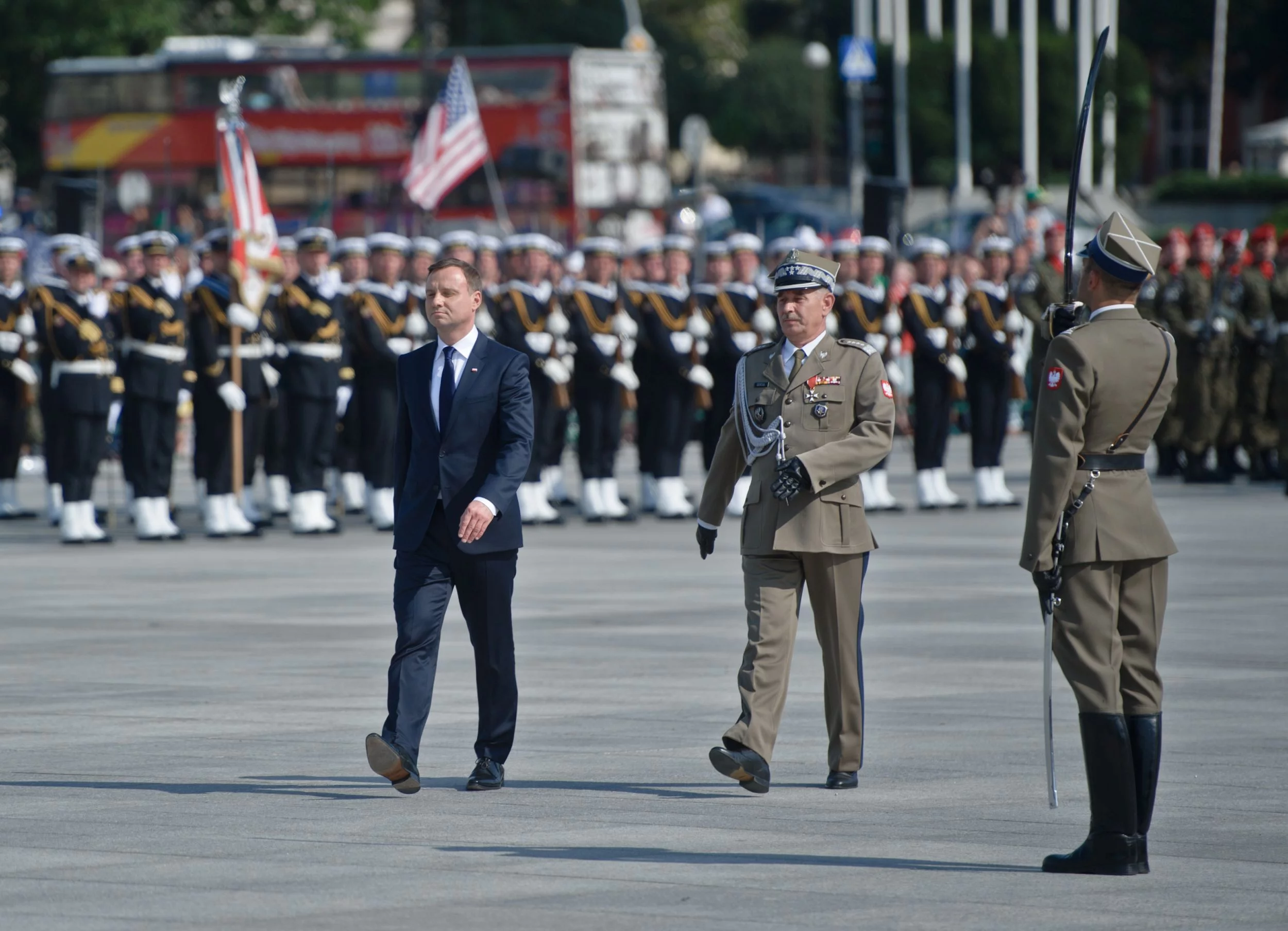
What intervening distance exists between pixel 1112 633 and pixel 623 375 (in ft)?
42.1

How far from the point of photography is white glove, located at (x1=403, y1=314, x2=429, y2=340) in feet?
61.8

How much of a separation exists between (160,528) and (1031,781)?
10754mm

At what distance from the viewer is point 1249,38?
203 feet

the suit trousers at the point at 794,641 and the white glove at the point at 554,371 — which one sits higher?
the suit trousers at the point at 794,641

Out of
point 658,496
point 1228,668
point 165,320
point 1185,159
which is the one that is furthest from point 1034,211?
point 1185,159

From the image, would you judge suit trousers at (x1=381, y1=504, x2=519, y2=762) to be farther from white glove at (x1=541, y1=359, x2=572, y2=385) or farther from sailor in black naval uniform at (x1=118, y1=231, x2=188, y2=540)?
white glove at (x1=541, y1=359, x2=572, y2=385)

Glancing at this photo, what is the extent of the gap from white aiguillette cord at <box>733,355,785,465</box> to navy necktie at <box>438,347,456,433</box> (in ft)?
3.13

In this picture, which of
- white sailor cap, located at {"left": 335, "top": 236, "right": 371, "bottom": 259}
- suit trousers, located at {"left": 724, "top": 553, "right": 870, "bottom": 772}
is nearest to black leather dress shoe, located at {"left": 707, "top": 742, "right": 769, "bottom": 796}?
suit trousers, located at {"left": 724, "top": 553, "right": 870, "bottom": 772}

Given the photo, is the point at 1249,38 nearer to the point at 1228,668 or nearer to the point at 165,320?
the point at 165,320

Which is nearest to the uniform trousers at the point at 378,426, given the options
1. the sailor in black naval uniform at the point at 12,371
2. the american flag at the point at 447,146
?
the sailor in black naval uniform at the point at 12,371

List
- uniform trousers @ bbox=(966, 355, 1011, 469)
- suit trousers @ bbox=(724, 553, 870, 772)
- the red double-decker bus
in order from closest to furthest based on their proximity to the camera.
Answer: suit trousers @ bbox=(724, 553, 870, 772)
uniform trousers @ bbox=(966, 355, 1011, 469)
the red double-decker bus

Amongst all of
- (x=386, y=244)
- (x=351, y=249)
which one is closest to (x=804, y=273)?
(x=386, y=244)

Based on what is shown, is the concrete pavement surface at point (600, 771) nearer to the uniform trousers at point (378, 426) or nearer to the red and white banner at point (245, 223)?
the uniform trousers at point (378, 426)

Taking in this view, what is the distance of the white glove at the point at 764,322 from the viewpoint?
65.2ft
